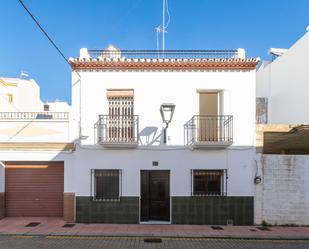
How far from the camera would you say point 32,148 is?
426 inches

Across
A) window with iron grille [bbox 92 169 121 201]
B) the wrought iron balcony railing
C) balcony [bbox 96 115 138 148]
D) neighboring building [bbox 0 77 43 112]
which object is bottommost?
window with iron grille [bbox 92 169 121 201]

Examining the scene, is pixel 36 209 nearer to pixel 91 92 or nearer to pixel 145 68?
pixel 91 92

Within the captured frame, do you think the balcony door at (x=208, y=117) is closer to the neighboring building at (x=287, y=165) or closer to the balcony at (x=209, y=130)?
the balcony at (x=209, y=130)

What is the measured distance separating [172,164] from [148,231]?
2.63 metres

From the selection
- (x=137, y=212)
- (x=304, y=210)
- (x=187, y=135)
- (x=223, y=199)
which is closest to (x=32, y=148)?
(x=137, y=212)

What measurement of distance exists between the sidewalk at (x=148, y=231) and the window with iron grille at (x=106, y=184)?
1118 mm

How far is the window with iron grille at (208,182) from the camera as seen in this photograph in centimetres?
1055

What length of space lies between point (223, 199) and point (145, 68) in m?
6.06

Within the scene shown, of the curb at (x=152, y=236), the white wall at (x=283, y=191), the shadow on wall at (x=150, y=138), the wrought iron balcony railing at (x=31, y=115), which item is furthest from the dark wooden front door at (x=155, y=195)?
the wrought iron balcony railing at (x=31, y=115)

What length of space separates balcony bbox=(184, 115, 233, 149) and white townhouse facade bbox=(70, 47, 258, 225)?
0.04 m

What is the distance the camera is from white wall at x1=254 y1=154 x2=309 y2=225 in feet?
34.0

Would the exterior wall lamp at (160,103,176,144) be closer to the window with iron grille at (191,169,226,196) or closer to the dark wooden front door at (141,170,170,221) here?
the dark wooden front door at (141,170,170,221)

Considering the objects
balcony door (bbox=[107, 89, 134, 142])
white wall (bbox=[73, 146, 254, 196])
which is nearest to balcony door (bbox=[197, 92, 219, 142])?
white wall (bbox=[73, 146, 254, 196])

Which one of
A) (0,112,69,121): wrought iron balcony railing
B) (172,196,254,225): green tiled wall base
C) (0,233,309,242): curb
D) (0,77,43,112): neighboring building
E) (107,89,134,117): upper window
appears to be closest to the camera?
(0,233,309,242): curb
